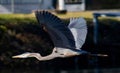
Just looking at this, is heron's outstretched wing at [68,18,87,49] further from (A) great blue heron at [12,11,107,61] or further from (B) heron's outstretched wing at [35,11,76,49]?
(B) heron's outstretched wing at [35,11,76,49]

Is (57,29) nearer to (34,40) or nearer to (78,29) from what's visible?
(78,29)

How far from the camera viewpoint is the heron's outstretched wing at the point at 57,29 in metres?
12.8

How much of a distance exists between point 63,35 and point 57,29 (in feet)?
1.38

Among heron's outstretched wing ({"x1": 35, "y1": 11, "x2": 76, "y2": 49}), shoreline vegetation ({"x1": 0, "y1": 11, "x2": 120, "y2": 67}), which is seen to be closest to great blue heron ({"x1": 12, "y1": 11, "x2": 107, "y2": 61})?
heron's outstretched wing ({"x1": 35, "y1": 11, "x2": 76, "y2": 49})

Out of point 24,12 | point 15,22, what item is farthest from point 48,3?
point 15,22

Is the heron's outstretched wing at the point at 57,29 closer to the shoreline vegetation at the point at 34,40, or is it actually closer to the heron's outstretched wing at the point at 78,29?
the heron's outstretched wing at the point at 78,29

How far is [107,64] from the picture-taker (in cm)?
3834

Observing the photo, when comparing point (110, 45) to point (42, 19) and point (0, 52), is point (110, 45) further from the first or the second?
point (42, 19)

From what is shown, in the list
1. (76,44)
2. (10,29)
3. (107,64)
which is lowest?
(107,64)

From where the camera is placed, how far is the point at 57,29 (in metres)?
13.3

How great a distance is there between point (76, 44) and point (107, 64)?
2454 cm

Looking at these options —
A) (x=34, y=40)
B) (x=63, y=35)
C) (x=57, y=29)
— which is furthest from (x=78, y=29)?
(x=34, y=40)

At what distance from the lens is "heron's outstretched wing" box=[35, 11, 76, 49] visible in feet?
42.0

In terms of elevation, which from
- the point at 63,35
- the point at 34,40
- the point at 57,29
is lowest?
the point at 34,40
